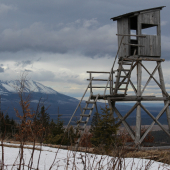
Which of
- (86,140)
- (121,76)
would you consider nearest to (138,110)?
(121,76)

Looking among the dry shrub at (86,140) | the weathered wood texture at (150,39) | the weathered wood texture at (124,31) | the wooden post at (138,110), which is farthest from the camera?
the weathered wood texture at (124,31)

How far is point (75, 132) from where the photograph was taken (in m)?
13.9

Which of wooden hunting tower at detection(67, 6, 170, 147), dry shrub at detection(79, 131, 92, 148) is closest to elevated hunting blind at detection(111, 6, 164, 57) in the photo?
wooden hunting tower at detection(67, 6, 170, 147)

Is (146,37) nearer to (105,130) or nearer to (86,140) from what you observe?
(105,130)

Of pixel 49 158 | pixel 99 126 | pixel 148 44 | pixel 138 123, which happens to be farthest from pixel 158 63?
pixel 49 158

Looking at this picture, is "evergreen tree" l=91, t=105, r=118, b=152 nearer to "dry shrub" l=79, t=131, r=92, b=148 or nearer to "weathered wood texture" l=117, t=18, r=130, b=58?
"dry shrub" l=79, t=131, r=92, b=148

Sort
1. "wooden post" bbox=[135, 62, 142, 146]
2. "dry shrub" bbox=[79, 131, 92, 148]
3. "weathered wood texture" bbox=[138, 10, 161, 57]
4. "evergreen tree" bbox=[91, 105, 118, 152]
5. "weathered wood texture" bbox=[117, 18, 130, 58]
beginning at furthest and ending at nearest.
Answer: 1. "weathered wood texture" bbox=[117, 18, 130, 58]
2. "weathered wood texture" bbox=[138, 10, 161, 57]
3. "wooden post" bbox=[135, 62, 142, 146]
4. "evergreen tree" bbox=[91, 105, 118, 152]
5. "dry shrub" bbox=[79, 131, 92, 148]

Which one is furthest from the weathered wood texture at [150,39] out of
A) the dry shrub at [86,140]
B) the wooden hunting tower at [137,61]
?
the dry shrub at [86,140]

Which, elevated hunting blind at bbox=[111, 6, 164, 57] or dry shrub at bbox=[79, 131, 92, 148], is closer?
dry shrub at bbox=[79, 131, 92, 148]

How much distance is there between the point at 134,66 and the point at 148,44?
157 cm

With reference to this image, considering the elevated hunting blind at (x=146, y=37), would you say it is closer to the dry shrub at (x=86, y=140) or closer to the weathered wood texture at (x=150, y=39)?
the weathered wood texture at (x=150, y=39)

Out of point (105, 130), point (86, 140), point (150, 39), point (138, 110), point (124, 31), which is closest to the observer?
point (86, 140)

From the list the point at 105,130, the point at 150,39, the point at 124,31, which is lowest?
the point at 105,130

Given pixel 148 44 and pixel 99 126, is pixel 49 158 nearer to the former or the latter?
pixel 99 126
